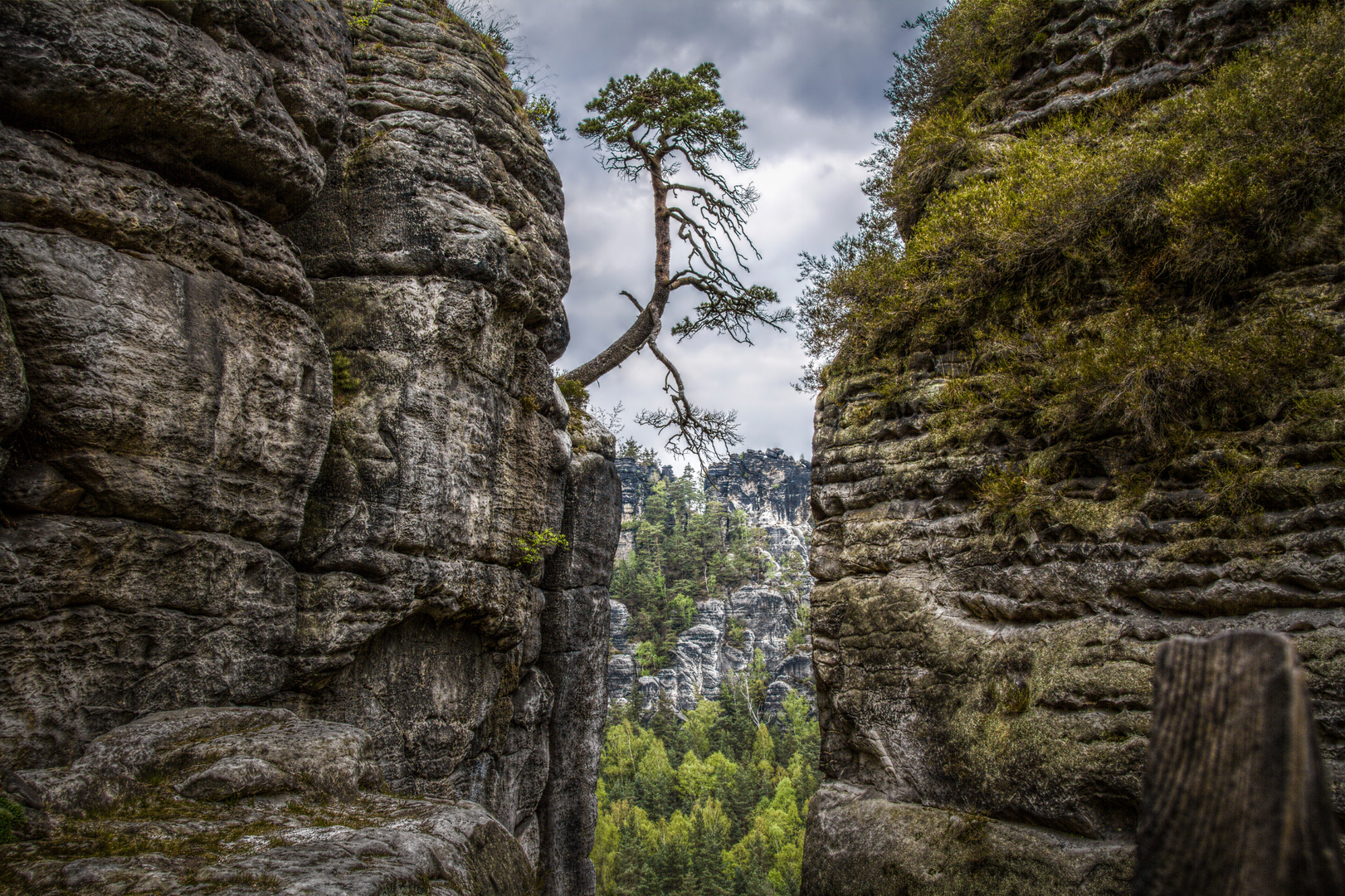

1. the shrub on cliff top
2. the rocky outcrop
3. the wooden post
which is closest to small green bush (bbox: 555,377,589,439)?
the shrub on cliff top

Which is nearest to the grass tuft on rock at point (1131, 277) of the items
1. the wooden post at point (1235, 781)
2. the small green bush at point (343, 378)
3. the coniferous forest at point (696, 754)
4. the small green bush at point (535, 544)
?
the wooden post at point (1235, 781)

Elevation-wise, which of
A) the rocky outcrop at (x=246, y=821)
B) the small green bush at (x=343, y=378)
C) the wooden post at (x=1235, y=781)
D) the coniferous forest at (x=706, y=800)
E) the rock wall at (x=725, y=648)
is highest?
the small green bush at (x=343, y=378)

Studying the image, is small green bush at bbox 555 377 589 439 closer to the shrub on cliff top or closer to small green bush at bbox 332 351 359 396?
small green bush at bbox 332 351 359 396

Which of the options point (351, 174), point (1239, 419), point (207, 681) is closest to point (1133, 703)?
point (1239, 419)

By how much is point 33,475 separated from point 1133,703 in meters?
6.56

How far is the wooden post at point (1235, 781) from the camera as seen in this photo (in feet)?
3.04

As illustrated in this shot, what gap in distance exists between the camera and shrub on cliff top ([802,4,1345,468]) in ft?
13.9

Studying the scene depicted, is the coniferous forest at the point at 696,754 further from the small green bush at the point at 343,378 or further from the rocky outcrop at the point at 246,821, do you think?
the rocky outcrop at the point at 246,821

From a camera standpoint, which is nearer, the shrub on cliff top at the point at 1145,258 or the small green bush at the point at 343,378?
the shrub on cliff top at the point at 1145,258

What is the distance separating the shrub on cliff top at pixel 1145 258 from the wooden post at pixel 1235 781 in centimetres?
395

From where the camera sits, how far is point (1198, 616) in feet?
12.7

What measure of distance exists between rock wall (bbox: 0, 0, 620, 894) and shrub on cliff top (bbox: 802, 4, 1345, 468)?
4.31 meters

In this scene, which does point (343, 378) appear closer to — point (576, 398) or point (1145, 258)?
point (576, 398)

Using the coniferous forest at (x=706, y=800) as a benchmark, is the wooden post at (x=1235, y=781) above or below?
above
